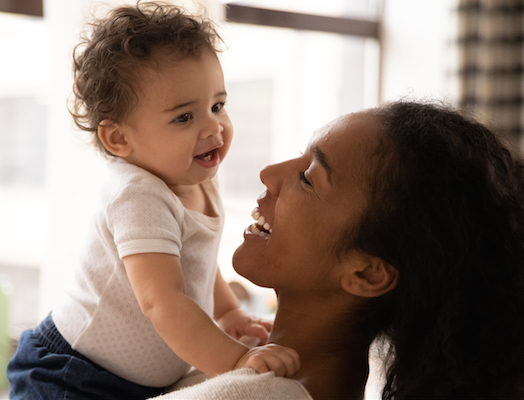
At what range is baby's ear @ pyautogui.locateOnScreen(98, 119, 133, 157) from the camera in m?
1.25

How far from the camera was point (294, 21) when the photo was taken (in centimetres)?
346

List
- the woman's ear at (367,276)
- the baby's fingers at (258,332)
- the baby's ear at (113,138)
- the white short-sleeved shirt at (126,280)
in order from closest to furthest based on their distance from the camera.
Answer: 1. the woman's ear at (367,276)
2. the white short-sleeved shirt at (126,280)
3. the baby's ear at (113,138)
4. the baby's fingers at (258,332)

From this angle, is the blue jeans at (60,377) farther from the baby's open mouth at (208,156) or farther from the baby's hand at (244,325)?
the baby's open mouth at (208,156)

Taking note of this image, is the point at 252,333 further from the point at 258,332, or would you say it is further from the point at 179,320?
the point at 179,320

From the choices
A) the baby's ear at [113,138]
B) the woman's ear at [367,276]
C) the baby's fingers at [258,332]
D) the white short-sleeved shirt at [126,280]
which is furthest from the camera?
the baby's fingers at [258,332]

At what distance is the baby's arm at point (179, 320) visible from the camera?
105 cm

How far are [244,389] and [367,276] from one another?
308mm

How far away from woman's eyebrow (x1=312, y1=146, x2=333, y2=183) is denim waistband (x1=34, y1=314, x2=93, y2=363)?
26.6 inches

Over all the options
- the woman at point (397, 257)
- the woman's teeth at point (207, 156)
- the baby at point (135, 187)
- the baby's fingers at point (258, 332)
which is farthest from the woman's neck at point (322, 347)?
the woman's teeth at point (207, 156)

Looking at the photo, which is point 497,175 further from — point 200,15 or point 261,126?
point 261,126

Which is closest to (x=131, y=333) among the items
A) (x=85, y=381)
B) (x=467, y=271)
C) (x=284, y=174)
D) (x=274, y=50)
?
(x=85, y=381)

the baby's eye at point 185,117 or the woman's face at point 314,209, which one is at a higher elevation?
the baby's eye at point 185,117

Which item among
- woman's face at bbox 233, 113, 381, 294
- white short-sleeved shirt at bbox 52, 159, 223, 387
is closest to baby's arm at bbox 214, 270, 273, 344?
white short-sleeved shirt at bbox 52, 159, 223, 387

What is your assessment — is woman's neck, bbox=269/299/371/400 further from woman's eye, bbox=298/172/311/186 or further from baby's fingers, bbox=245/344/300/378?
woman's eye, bbox=298/172/311/186
